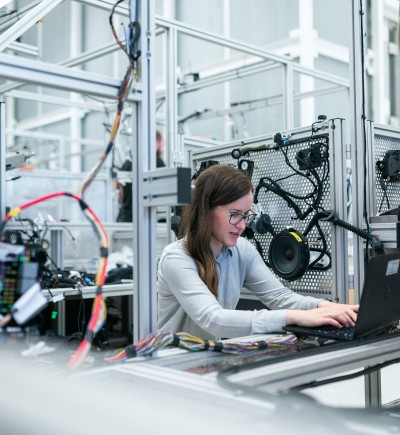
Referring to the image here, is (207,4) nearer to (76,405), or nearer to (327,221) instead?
(327,221)

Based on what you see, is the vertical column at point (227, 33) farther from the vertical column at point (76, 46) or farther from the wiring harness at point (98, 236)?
the wiring harness at point (98, 236)

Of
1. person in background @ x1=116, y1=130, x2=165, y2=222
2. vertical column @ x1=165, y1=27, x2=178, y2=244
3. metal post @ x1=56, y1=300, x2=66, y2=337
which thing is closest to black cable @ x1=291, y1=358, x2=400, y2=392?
vertical column @ x1=165, y1=27, x2=178, y2=244

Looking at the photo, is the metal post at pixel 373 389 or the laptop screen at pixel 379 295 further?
the metal post at pixel 373 389

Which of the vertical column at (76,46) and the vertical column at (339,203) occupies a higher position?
the vertical column at (76,46)

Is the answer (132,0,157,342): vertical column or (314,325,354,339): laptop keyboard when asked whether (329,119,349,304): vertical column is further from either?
(132,0,157,342): vertical column

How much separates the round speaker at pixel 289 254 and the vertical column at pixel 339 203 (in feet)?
0.29

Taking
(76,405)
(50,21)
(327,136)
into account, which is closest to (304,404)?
(76,405)

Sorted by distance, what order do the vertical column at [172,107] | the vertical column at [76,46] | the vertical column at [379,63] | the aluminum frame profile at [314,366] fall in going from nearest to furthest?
the aluminum frame profile at [314,366] → the vertical column at [172,107] → the vertical column at [379,63] → the vertical column at [76,46]

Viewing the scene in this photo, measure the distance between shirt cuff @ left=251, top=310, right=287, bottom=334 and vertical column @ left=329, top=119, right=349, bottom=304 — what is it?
480 millimetres

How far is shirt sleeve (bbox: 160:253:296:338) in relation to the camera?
3.88 ft

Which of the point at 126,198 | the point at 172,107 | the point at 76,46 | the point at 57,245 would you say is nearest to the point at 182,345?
the point at 172,107

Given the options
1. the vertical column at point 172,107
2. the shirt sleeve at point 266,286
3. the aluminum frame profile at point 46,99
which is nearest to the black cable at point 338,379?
the shirt sleeve at point 266,286

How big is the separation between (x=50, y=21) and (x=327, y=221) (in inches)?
298

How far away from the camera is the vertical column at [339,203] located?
5.23ft
